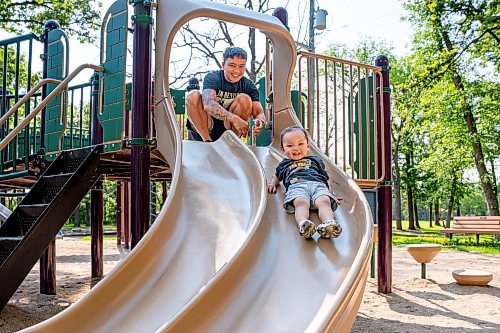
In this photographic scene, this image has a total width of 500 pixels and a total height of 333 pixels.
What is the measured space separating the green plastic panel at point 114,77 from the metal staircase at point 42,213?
375 millimetres

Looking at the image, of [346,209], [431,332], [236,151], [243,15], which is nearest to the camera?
[346,209]

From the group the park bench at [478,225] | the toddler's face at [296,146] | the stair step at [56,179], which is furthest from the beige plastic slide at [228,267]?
the park bench at [478,225]

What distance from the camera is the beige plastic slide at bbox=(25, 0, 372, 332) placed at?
269cm

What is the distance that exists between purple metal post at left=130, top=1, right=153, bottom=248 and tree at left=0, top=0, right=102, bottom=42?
13.4 m

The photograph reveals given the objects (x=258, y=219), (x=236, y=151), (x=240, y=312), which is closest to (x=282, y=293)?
(x=240, y=312)

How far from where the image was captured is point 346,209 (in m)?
3.81

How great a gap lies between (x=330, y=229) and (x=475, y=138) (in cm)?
1622

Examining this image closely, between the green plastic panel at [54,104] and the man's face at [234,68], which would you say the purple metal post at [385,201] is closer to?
the man's face at [234,68]

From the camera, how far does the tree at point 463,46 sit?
15898 mm

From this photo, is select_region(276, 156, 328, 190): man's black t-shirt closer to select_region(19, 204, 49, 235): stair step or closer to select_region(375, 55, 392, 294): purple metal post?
select_region(19, 204, 49, 235): stair step

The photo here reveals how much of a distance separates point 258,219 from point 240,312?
72 cm

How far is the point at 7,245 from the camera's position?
14.9ft

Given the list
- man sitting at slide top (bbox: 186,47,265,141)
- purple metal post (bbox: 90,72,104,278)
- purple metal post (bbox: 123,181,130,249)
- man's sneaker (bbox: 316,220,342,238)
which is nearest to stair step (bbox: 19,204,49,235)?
man sitting at slide top (bbox: 186,47,265,141)

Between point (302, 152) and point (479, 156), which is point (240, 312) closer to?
point (302, 152)
